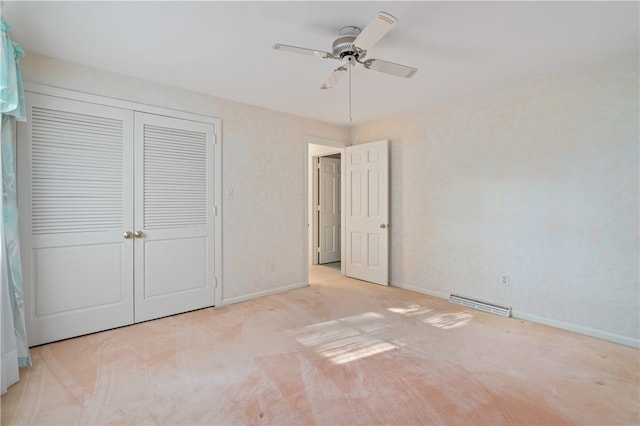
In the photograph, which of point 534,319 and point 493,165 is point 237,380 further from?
point 493,165

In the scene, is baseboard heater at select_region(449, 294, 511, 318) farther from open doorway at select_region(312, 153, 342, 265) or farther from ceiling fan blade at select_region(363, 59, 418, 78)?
open doorway at select_region(312, 153, 342, 265)

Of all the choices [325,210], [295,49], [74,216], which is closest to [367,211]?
[325,210]

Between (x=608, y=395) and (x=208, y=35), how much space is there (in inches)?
145

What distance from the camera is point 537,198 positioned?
10.6ft

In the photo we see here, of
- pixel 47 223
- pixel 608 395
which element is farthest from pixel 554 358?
pixel 47 223

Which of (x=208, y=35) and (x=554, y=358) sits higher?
(x=208, y=35)

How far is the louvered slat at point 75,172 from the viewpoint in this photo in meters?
2.71

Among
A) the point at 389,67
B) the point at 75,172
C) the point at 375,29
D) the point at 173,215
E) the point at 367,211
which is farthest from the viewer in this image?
the point at 367,211

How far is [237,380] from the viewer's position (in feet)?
7.20

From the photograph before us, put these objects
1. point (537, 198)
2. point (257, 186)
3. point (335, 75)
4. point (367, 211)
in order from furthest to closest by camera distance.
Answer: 1. point (367, 211)
2. point (257, 186)
3. point (537, 198)
4. point (335, 75)

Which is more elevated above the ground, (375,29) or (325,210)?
(375,29)

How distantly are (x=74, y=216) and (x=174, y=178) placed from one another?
951 mm

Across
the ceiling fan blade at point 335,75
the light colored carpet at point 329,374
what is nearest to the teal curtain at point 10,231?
the light colored carpet at point 329,374

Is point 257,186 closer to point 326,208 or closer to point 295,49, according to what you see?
point 295,49
